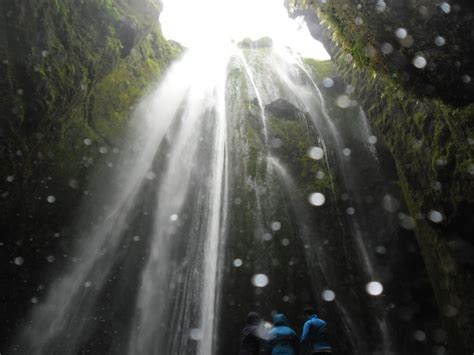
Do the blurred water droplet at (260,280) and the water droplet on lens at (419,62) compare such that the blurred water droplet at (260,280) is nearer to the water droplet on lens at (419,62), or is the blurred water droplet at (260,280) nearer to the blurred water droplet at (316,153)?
the blurred water droplet at (316,153)

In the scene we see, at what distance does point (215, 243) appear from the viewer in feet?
36.1

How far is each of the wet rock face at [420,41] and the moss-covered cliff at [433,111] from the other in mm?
15

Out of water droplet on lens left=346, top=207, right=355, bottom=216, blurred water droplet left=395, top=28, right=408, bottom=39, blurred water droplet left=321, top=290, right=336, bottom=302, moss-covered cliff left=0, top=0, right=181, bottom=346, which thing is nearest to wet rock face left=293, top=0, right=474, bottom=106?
blurred water droplet left=395, top=28, right=408, bottom=39

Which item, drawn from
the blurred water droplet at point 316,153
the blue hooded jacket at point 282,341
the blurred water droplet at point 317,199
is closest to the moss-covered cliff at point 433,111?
the blurred water droplet at point 317,199

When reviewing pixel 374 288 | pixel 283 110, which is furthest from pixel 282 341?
pixel 283 110

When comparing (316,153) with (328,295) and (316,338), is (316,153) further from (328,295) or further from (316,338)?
(316,338)

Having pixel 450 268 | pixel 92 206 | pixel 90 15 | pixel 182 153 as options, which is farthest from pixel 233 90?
pixel 450 268

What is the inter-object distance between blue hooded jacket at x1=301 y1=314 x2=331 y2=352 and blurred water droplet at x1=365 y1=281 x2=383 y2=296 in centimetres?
573

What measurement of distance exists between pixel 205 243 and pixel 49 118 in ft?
18.1

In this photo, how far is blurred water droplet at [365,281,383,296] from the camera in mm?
10443

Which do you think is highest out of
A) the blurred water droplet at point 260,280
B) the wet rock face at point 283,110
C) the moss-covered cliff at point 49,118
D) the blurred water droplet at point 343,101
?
the moss-covered cliff at point 49,118

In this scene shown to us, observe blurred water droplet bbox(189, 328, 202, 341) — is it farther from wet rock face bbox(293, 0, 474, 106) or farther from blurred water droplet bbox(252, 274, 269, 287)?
wet rock face bbox(293, 0, 474, 106)

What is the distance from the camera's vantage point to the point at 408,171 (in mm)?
10203

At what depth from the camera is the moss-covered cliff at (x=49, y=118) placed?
26.6 feet
